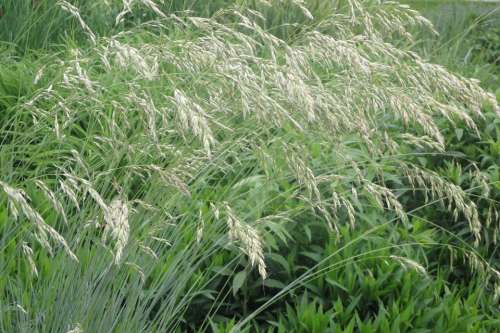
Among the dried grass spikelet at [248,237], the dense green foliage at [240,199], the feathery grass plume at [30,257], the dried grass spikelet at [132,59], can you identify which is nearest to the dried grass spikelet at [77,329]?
the dense green foliage at [240,199]

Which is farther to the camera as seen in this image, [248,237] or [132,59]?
[132,59]

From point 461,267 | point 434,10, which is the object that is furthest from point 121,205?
point 434,10

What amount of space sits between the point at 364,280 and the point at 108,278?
3.78ft

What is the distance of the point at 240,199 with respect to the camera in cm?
356

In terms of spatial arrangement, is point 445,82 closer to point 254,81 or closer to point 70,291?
point 254,81

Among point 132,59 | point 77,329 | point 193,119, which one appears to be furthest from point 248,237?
point 132,59

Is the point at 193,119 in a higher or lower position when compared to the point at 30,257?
higher

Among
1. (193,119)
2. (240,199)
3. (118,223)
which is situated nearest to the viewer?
(118,223)

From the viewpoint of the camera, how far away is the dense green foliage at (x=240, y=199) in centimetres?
258

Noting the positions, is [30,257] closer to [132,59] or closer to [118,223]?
[118,223]

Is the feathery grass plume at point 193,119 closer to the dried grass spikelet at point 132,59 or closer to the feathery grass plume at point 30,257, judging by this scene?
the dried grass spikelet at point 132,59

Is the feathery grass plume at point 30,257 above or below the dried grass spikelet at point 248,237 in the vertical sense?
below

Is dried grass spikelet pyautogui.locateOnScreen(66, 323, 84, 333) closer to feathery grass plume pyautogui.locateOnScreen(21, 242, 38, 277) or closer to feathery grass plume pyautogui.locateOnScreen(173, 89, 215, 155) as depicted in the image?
feathery grass plume pyautogui.locateOnScreen(21, 242, 38, 277)

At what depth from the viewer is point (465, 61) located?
5.98 m
